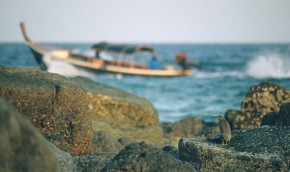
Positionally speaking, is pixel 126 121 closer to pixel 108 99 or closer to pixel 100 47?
pixel 108 99

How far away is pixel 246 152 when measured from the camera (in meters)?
6.89

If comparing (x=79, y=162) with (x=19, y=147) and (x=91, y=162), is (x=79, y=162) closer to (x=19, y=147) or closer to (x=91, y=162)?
(x=91, y=162)

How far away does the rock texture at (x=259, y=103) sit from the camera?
11281 millimetres

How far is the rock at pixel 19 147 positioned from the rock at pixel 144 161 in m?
1.60

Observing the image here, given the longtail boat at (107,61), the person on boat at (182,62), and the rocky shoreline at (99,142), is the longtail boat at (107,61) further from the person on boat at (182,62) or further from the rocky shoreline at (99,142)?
the rocky shoreline at (99,142)

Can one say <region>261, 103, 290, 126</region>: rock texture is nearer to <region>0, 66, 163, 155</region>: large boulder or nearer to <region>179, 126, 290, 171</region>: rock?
<region>179, 126, 290, 171</region>: rock

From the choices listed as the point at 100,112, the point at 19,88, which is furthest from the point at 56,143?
the point at 100,112

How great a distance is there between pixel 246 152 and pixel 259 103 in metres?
4.80

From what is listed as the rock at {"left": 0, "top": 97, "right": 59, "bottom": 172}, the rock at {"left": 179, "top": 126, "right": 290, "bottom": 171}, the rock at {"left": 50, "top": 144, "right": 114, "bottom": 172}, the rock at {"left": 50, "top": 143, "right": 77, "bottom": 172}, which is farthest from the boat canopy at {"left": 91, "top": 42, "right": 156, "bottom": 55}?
the rock at {"left": 0, "top": 97, "right": 59, "bottom": 172}

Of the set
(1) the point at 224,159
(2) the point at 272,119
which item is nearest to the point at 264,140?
(1) the point at 224,159

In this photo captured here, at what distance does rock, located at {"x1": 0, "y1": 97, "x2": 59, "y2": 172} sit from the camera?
12.4 ft

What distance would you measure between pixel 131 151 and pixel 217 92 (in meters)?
26.6

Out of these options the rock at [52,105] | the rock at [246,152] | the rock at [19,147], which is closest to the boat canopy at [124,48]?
the rock at [52,105]

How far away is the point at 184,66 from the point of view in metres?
44.5
